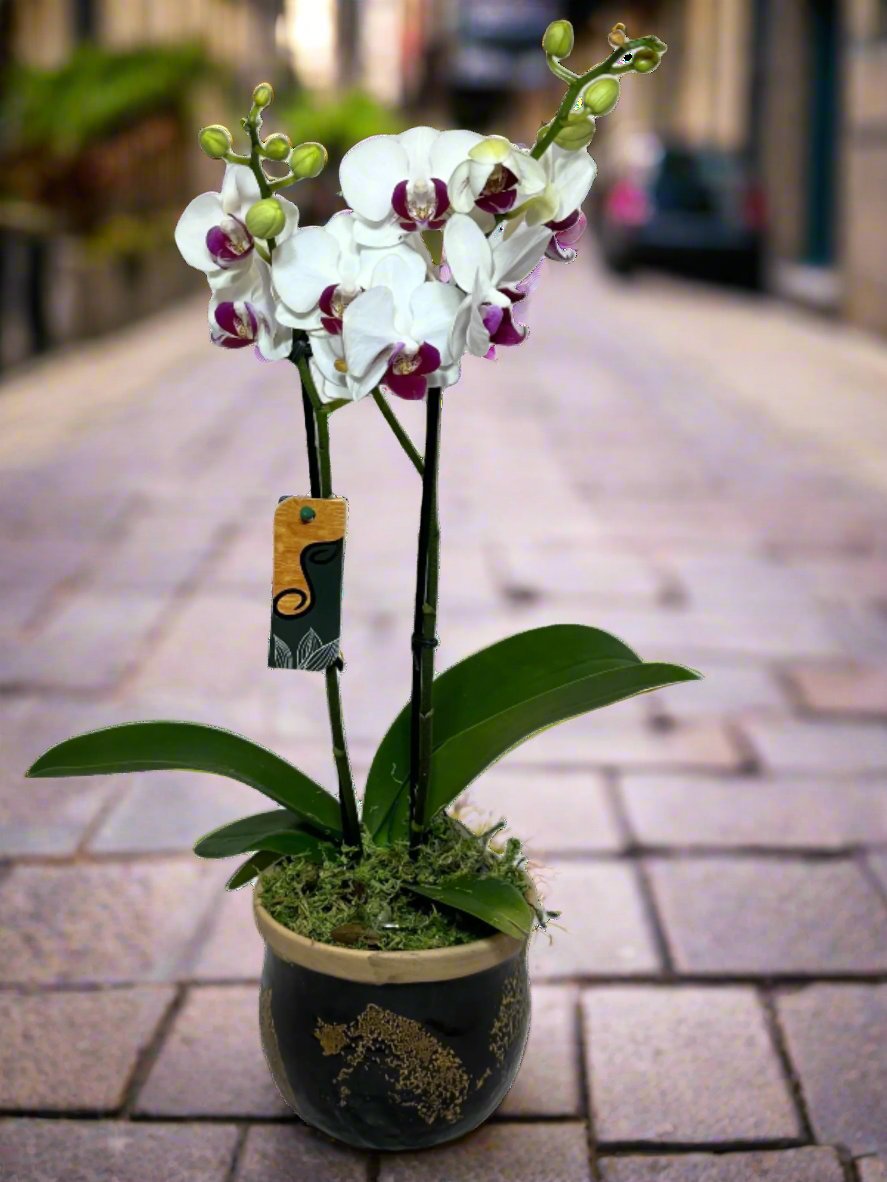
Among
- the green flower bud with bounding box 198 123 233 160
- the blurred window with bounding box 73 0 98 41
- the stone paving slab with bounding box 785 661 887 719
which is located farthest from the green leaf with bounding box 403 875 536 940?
the blurred window with bounding box 73 0 98 41

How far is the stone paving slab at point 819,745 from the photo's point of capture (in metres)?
2.74

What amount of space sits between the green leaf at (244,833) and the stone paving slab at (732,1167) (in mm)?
528

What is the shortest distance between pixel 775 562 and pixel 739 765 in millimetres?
1566

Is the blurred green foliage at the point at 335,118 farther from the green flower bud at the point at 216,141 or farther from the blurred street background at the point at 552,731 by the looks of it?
the green flower bud at the point at 216,141

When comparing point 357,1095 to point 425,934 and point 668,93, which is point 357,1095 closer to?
point 425,934

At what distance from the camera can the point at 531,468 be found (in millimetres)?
5578

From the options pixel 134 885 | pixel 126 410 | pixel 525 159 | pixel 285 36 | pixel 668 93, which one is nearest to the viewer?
pixel 525 159

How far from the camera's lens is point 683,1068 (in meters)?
1.76

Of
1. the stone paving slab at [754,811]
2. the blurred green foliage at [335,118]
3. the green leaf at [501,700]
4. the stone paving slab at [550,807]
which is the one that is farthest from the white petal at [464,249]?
the blurred green foliage at [335,118]

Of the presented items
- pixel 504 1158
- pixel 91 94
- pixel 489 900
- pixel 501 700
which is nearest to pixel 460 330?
pixel 501 700

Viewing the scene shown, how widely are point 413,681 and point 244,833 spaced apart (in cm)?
26

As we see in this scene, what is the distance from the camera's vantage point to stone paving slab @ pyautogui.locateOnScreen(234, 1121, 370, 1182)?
5.01 ft

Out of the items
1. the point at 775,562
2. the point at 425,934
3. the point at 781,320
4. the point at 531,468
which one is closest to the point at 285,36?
the point at 425,934

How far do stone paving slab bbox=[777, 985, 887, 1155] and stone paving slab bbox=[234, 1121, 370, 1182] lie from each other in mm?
550
